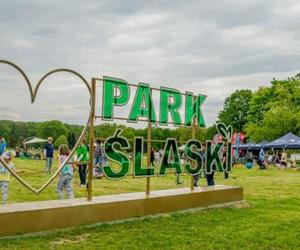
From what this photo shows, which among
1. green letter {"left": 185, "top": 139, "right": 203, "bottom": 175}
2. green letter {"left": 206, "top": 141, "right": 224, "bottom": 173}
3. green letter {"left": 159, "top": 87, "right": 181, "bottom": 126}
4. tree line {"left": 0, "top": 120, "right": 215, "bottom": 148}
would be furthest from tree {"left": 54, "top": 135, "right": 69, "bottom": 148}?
green letter {"left": 206, "top": 141, "right": 224, "bottom": 173}

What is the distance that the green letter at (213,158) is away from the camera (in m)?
12.8

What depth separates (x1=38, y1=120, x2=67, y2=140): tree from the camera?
926 centimetres

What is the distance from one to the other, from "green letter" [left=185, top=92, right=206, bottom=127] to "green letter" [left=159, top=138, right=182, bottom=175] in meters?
0.92

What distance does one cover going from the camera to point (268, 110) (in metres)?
65.9

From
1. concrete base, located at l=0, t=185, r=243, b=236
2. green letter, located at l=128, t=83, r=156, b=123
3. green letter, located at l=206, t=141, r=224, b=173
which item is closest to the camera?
concrete base, located at l=0, t=185, r=243, b=236

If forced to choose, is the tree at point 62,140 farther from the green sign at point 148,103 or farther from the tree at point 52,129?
the green sign at point 148,103

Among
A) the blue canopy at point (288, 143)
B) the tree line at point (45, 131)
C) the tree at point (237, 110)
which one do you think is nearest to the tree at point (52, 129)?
the tree line at point (45, 131)

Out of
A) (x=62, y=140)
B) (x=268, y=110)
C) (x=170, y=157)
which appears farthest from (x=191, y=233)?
(x=268, y=110)

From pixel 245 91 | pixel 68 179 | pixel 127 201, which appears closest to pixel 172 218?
pixel 127 201

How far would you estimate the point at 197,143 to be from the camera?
40.8 ft

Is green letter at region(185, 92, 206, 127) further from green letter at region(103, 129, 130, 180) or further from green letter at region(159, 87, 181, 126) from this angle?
green letter at region(103, 129, 130, 180)

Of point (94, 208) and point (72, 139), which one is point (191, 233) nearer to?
point (94, 208)

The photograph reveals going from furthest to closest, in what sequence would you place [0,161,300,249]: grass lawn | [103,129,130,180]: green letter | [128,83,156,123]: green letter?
[128,83,156,123]: green letter
[103,129,130,180]: green letter
[0,161,300,249]: grass lawn

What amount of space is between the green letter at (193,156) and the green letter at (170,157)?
0.47m
